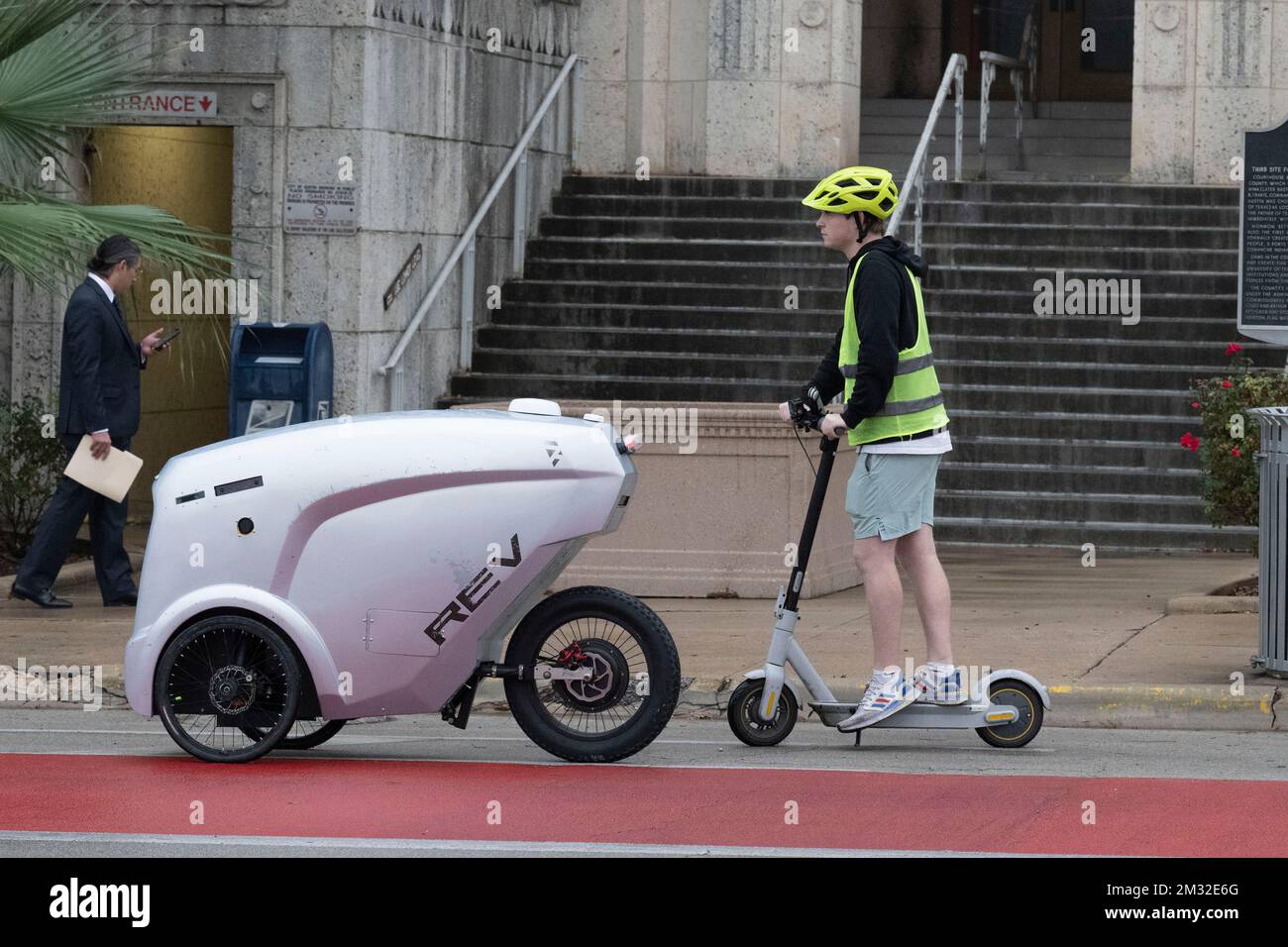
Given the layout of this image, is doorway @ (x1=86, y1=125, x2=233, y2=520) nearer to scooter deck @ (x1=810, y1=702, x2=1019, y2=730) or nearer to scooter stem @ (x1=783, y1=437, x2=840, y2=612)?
scooter stem @ (x1=783, y1=437, x2=840, y2=612)

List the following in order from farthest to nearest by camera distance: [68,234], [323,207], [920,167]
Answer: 1. [920,167]
2. [323,207]
3. [68,234]

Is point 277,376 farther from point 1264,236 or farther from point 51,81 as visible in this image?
point 1264,236

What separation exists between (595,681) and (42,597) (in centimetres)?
507

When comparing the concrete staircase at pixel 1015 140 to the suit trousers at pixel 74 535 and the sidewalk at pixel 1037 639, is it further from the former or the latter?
the suit trousers at pixel 74 535

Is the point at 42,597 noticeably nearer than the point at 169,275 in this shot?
Yes

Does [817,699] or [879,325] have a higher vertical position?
[879,325]

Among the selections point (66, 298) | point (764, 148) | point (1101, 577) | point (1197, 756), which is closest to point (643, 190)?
point (764, 148)

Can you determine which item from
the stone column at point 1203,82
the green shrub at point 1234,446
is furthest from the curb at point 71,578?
the stone column at point 1203,82

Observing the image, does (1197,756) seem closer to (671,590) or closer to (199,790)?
(199,790)

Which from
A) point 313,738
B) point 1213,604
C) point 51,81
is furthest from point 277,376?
point 313,738

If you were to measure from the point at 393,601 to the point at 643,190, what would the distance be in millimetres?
12247

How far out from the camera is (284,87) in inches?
600

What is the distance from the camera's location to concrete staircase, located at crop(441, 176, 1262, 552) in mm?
15531

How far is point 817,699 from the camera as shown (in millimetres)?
8141
